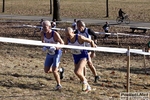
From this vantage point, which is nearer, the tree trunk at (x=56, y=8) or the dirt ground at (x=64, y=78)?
the dirt ground at (x=64, y=78)

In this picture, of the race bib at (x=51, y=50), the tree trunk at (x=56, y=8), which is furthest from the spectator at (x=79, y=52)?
the tree trunk at (x=56, y=8)

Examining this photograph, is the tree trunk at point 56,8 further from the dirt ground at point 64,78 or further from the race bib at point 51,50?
the race bib at point 51,50

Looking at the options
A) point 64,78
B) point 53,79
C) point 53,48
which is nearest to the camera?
point 53,48

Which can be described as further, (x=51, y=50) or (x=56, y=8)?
(x=56, y=8)

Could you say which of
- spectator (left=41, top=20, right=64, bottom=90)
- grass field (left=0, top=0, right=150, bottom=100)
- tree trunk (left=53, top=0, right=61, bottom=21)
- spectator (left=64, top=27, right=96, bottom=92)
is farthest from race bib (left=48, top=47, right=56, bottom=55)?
tree trunk (left=53, top=0, right=61, bottom=21)

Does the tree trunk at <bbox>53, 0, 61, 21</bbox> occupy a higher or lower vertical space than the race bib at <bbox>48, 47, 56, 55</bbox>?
higher

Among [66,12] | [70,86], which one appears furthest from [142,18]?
[70,86]

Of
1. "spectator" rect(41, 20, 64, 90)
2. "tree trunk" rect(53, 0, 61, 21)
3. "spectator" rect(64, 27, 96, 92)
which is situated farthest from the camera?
"tree trunk" rect(53, 0, 61, 21)

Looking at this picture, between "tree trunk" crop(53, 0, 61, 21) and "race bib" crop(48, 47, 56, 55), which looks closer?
"race bib" crop(48, 47, 56, 55)

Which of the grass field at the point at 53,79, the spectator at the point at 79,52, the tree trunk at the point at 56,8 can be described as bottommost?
the grass field at the point at 53,79

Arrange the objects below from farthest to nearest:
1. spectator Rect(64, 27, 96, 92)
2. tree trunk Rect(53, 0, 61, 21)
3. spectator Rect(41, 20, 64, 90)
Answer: tree trunk Rect(53, 0, 61, 21) → spectator Rect(41, 20, 64, 90) → spectator Rect(64, 27, 96, 92)

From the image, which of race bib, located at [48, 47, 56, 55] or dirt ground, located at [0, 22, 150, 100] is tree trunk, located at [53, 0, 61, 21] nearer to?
dirt ground, located at [0, 22, 150, 100]

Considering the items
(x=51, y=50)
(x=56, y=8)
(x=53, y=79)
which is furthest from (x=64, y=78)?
(x=56, y=8)

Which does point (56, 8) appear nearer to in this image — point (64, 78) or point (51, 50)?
point (64, 78)
